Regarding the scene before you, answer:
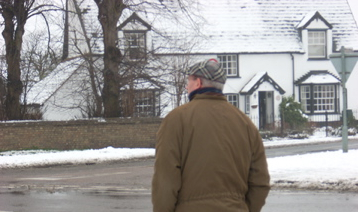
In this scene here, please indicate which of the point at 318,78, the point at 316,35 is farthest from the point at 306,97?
the point at 316,35

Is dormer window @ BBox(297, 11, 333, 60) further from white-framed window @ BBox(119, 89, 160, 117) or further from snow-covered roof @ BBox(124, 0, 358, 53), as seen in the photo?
white-framed window @ BBox(119, 89, 160, 117)

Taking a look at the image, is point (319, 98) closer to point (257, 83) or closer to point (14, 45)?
point (257, 83)

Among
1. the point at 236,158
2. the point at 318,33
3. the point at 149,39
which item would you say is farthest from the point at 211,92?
the point at 318,33

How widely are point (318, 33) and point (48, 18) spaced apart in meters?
18.1

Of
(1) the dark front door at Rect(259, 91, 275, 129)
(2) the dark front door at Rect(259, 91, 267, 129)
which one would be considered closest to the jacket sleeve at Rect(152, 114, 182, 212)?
(1) the dark front door at Rect(259, 91, 275, 129)

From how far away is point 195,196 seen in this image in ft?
14.0

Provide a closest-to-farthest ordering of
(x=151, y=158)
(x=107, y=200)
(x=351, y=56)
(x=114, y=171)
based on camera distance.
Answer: (x=107, y=200)
(x=351, y=56)
(x=114, y=171)
(x=151, y=158)

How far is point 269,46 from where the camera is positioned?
38906 millimetres

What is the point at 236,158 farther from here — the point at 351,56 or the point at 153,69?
the point at 153,69

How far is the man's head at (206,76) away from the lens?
14.8 ft

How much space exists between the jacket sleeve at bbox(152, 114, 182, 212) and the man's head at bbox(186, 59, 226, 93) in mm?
342

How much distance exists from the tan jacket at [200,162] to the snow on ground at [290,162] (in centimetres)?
883

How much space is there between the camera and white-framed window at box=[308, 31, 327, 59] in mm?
39469

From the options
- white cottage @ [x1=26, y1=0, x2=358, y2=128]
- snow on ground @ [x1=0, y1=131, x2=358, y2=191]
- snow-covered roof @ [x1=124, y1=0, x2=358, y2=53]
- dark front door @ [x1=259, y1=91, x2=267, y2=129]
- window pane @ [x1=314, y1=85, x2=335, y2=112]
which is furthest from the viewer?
window pane @ [x1=314, y1=85, x2=335, y2=112]
